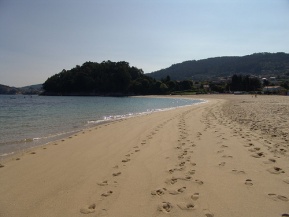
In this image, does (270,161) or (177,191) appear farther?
(270,161)

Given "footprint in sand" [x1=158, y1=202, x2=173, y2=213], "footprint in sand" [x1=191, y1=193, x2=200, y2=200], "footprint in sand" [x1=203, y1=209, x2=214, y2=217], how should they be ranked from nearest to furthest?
"footprint in sand" [x1=203, y1=209, x2=214, y2=217] < "footprint in sand" [x1=158, y1=202, x2=173, y2=213] < "footprint in sand" [x1=191, y1=193, x2=200, y2=200]

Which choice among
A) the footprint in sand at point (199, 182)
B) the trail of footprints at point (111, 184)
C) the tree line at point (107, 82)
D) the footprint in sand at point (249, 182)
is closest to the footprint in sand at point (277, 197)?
the footprint in sand at point (249, 182)

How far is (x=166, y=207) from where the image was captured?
3.55 metres

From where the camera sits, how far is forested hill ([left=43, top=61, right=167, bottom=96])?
133m

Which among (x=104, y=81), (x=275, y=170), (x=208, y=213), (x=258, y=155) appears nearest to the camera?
(x=208, y=213)

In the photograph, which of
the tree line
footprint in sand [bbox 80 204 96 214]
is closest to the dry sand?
footprint in sand [bbox 80 204 96 214]

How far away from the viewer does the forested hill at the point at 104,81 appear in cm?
13262

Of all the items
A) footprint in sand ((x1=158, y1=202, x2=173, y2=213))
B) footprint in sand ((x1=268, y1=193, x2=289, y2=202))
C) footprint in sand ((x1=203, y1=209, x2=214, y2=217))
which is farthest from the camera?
footprint in sand ((x1=268, y1=193, x2=289, y2=202))

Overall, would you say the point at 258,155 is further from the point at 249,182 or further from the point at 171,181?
the point at 171,181

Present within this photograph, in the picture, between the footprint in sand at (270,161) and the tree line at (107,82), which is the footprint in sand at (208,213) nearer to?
the footprint in sand at (270,161)

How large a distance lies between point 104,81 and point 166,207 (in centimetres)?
13661

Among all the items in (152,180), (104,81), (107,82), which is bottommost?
(152,180)

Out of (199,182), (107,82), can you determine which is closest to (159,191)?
(199,182)

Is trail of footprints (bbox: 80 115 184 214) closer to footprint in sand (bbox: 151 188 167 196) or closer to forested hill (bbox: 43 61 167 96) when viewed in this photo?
footprint in sand (bbox: 151 188 167 196)
